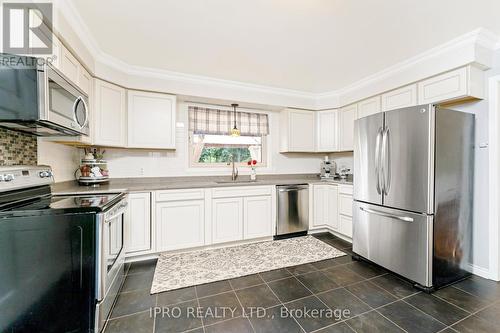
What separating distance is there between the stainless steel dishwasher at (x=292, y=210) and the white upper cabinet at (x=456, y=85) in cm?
197

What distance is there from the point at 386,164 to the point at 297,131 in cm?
179

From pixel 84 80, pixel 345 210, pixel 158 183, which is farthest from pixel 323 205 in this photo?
pixel 84 80

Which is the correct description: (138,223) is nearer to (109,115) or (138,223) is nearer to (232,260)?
(232,260)

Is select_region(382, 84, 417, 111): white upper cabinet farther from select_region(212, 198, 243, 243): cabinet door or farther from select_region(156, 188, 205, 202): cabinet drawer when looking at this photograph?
select_region(156, 188, 205, 202): cabinet drawer

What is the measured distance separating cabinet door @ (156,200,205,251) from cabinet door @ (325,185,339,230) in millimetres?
2029

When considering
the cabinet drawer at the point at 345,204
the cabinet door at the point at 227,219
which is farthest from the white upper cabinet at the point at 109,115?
the cabinet drawer at the point at 345,204

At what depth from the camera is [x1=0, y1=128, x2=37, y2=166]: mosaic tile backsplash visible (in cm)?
170

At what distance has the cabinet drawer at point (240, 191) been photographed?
10.0 feet

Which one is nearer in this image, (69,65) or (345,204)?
(69,65)

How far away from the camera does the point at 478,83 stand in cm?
229

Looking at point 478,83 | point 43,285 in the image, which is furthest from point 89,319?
point 478,83

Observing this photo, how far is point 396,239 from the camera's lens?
90.3 inches

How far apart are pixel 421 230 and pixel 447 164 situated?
700mm

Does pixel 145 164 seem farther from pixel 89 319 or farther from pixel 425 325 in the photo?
pixel 425 325
